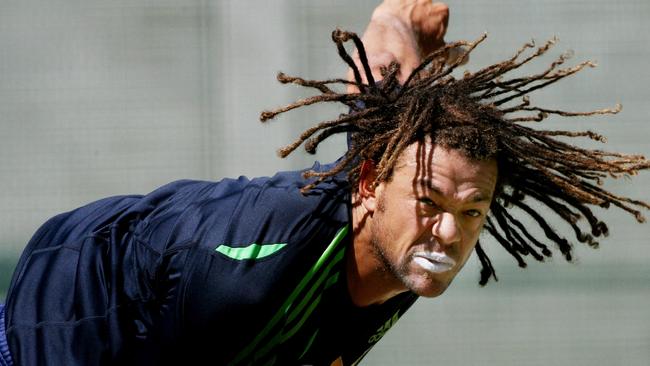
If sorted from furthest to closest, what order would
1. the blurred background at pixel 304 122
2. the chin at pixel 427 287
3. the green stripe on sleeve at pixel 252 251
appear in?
the blurred background at pixel 304 122 < the chin at pixel 427 287 < the green stripe on sleeve at pixel 252 251

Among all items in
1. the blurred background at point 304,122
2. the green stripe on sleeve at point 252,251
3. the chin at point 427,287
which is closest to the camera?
the green stripe on sleeve at point 252,251

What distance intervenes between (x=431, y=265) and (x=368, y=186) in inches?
8.1

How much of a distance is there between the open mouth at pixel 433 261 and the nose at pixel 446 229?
31 mm

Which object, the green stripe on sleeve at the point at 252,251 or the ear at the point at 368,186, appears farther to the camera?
the ear at the point at 368,186

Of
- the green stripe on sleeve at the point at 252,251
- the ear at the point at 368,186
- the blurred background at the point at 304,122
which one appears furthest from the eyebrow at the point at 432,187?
the blurred background at the point at 304,122

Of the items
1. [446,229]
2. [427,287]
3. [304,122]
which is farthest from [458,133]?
[304,122]

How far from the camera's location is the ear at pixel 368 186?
245cm

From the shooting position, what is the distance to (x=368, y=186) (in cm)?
247

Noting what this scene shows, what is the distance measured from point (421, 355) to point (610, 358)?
0.73m

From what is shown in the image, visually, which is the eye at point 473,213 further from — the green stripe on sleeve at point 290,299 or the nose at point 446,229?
the green stripe on sleeve at point 290,299

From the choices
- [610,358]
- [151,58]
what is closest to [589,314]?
[610,358]

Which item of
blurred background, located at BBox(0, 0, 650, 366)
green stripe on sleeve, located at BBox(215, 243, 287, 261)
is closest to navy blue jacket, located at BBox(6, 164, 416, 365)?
green stripe on sleeve, located at BBox(215, 243, 287, 261)

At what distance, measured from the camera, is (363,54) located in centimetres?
256

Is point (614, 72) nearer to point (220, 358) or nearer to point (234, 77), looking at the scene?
point (234, 77)
